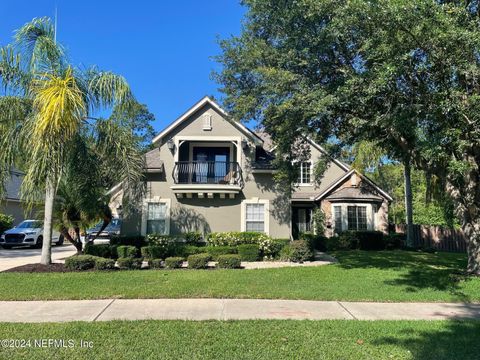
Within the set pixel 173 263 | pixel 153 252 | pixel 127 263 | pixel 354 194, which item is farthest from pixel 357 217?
pixel 127 263

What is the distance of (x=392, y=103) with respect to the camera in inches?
431

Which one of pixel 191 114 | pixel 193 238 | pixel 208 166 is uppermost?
pixel 191 114

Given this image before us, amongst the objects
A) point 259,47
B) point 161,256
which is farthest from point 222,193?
point 259,47

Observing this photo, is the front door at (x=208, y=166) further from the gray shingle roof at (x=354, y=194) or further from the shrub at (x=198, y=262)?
the gray shingle roof at (x=354, y=194)

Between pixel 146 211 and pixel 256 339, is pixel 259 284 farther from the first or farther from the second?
pixel 146 211

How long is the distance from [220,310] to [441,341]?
3.77 metres

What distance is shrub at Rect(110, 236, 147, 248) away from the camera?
17.3m

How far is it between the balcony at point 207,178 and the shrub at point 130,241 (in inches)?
105

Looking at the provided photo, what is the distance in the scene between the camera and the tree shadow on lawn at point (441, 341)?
5210 mm

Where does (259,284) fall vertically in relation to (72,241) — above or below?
below

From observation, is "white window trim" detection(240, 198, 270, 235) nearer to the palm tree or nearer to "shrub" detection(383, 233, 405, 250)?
the palm tree

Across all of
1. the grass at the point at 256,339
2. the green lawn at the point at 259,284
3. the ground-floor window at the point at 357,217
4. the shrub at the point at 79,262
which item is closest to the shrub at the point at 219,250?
the green lawn at the point at 259,284

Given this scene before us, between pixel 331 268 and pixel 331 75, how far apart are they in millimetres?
6324

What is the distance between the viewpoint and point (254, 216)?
1864 cm
